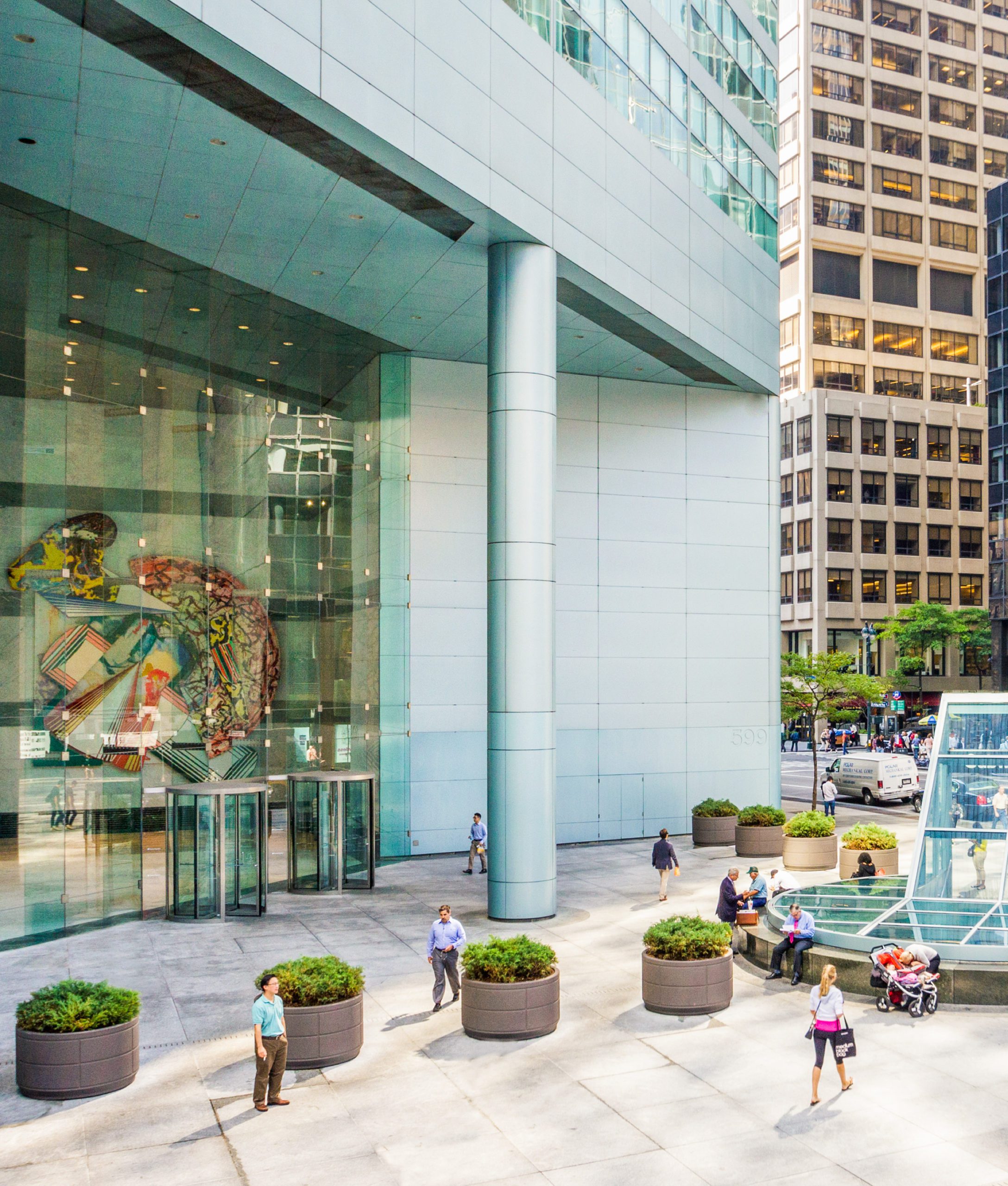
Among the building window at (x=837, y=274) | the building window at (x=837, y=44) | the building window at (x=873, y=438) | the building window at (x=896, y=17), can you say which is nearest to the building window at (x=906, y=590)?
the building window at (x=873, y=438)

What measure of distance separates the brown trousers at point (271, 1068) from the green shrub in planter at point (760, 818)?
1814 centimetres

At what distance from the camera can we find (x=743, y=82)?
31.8 meters

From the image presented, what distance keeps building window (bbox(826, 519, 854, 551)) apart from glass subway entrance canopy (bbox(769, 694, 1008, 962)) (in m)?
68.4

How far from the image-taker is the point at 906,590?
9006cm

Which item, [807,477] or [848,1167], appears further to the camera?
[807,477]

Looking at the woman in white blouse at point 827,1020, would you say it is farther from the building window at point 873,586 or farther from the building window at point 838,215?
the building window at point 838,215

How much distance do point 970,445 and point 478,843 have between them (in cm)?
8158

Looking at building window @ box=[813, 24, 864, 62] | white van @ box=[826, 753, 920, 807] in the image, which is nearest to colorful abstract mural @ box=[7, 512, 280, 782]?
white van @ box=[826, 753, 920, 807]

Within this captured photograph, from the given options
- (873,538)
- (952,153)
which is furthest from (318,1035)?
(952,153)

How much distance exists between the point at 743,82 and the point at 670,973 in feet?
86.4

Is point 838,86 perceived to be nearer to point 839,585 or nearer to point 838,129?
point 838,129

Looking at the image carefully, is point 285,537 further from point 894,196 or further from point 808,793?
point 894,196

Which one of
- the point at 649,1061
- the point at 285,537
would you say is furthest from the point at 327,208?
the point at 649,1061

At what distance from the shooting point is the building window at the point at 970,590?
3629 inches
